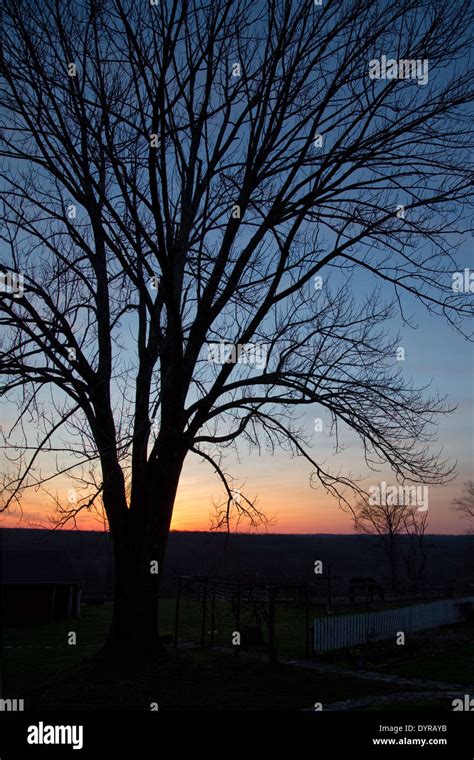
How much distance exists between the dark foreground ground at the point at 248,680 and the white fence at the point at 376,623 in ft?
1.71

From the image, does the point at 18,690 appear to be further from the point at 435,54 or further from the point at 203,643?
the point at 435,54

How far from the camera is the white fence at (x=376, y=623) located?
18.4 metres

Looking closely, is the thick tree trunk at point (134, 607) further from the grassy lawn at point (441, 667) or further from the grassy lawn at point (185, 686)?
the grassy lawn at point (441, 667)

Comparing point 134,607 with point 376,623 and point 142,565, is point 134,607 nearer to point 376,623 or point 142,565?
point 142,565

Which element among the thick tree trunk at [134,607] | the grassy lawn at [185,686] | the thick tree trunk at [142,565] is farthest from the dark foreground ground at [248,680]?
the thick tree trunk at [142,565]

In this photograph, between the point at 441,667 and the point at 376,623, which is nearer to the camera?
the point at 441,667

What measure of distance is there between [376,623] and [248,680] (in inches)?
330

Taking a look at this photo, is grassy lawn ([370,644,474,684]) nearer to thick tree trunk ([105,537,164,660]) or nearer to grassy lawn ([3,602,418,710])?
A: grassy lawn ([3,602,418,710])

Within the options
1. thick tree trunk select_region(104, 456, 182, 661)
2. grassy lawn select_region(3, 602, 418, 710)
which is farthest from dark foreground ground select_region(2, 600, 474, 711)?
thick tree trunk select_region(104, 456, 182, 661)

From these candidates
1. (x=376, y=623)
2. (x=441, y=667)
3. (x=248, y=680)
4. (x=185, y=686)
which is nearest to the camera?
(x=185, y=686)

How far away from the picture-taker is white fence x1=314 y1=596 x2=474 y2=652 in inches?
724

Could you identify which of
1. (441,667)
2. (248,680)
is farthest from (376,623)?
(248,680)

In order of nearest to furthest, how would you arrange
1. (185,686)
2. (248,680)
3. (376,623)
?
(185,686) → (248,680) → (376,623)

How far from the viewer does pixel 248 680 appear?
13664 millimetres
